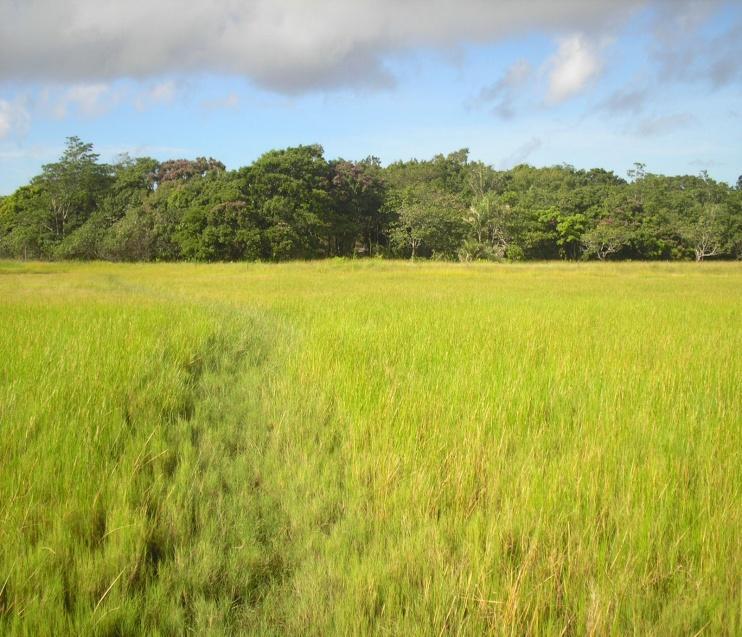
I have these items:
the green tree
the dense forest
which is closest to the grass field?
the dense forest

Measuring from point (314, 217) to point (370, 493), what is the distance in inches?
1324

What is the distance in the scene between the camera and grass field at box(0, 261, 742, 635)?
5.89 ft

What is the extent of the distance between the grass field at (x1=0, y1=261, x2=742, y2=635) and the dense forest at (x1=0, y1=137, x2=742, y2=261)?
1172 inches

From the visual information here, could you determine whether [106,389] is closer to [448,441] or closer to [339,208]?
[448,441]

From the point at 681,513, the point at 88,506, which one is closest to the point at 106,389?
the point at 88,506

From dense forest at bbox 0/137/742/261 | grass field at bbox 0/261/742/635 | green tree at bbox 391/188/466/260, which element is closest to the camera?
grass field at bbox 0/261/742/635

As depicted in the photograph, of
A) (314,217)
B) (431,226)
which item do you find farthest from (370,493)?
(431,226)

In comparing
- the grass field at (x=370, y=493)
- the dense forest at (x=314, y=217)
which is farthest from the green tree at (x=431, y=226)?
the grass field at (x=370, y=493)

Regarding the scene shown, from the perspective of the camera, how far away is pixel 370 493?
265 centimetres

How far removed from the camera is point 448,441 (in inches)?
124

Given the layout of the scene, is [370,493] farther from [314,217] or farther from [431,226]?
[431,226]

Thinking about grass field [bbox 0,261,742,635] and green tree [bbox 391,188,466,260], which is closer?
grass field [bbox 0,261,742,635]

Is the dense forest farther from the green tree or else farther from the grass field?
the grass field

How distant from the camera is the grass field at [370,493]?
70.7 inches
